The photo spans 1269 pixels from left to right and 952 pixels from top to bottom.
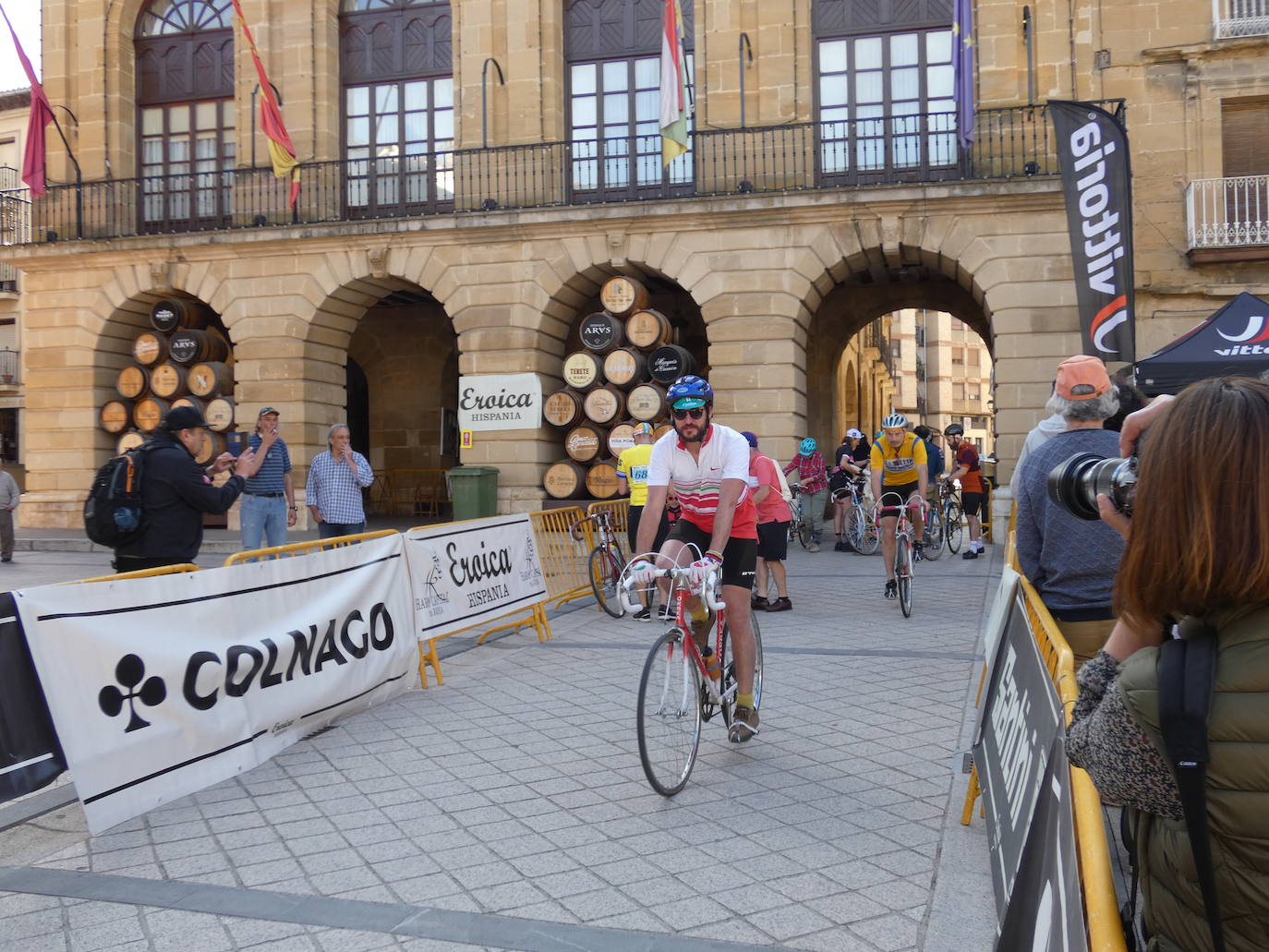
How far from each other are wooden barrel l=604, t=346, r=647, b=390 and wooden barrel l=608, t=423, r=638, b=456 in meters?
0.75

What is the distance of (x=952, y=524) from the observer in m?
16.5

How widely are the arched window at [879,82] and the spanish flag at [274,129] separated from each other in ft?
31.1

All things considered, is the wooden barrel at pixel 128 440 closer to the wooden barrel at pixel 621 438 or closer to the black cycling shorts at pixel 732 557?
the wooden barrel at pixel 621 438

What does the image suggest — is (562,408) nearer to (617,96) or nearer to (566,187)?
Result: (566,187)

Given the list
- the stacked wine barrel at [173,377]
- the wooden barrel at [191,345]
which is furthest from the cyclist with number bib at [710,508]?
the wooden barrel at [191,345]

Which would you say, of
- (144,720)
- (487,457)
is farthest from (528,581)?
(487,457)

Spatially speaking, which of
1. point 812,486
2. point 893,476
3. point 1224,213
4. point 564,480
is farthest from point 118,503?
→ point 1224,213

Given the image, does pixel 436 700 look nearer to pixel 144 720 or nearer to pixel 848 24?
pixel 144 720

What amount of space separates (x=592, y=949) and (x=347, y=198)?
61.4 ft

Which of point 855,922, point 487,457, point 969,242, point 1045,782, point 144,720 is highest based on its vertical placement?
point 969,242

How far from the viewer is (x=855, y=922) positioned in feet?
11.3

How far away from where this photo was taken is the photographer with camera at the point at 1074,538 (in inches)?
160

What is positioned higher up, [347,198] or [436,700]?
[347,198]

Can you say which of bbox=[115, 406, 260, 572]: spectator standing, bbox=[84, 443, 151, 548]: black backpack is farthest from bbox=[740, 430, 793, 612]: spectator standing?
bbox=[84, 443, 151, 548]: black backpack
